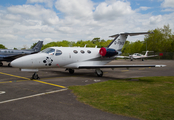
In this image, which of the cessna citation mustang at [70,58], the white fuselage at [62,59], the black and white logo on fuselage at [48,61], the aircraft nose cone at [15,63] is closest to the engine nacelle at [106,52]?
the cessna citation mustang at [70,58]

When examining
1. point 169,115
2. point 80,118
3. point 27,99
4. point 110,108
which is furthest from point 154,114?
point 27,99

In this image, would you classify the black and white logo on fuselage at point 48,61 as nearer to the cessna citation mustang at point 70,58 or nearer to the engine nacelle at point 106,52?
the cessna citation mustang at point 70,58

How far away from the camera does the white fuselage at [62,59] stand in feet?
33.7

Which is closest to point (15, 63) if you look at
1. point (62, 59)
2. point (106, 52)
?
point (62, 59)

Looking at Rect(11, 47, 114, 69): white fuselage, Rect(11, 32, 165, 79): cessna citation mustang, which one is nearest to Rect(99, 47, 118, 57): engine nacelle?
Rect(11, 32, 165, 79): cessna citation mustang

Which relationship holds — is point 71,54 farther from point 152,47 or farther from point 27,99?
point 152,47

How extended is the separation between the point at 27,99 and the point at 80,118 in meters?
2.81

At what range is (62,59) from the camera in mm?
12250

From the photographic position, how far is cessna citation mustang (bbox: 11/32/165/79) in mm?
10364

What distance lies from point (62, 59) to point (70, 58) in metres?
0.81

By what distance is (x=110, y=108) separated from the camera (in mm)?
4730

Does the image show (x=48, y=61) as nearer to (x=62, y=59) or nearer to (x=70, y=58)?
(x=62, y=59)

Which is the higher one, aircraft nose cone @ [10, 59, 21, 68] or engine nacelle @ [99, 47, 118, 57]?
engine nacelle @ [99, 47, 118, 57]

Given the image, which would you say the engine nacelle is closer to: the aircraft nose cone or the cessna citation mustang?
the cessna citation mustang
